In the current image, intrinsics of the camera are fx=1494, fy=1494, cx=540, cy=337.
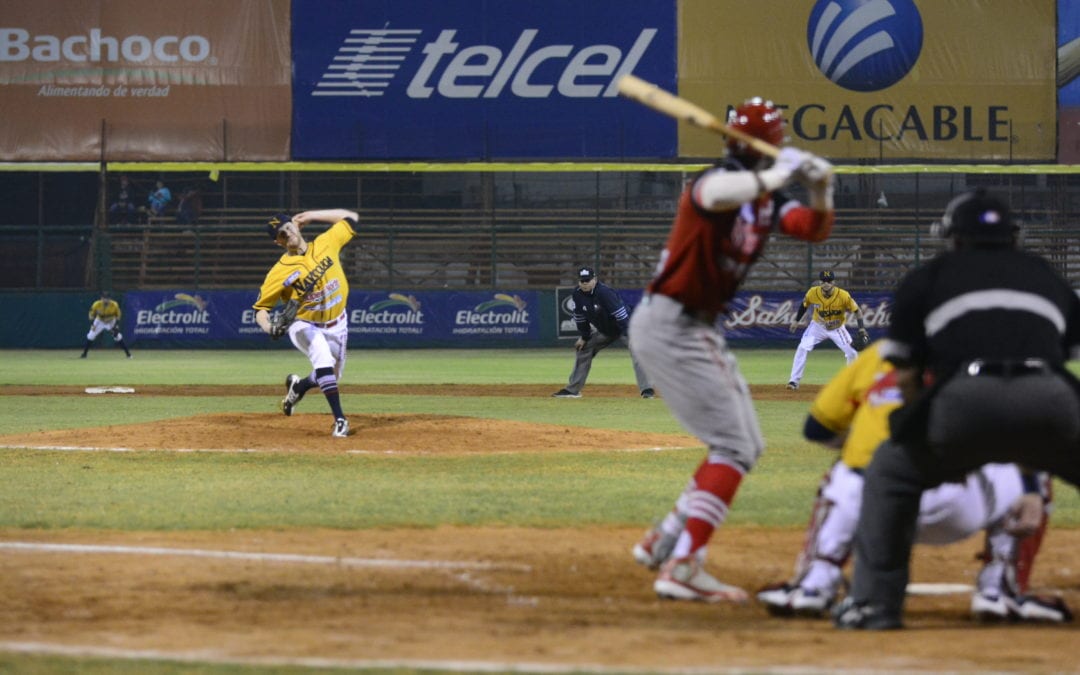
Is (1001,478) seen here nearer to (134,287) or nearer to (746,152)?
(746,152)

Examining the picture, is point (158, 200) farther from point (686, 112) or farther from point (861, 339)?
point (686, 112)

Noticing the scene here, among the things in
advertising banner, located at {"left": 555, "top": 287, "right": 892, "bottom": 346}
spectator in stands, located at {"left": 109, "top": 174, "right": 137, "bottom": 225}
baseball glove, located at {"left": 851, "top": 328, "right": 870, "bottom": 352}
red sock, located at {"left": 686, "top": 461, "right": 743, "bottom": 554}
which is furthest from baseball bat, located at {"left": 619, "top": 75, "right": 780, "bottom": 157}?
spectator in stands, located at {"left": 109, "top": 174, "right": 137, "bottom": 225}

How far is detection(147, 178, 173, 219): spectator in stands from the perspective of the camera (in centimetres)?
3781

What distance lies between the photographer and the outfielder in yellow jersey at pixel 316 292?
568 inches

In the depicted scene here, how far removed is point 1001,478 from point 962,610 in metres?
0.58

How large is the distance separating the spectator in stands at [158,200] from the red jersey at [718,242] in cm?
3286

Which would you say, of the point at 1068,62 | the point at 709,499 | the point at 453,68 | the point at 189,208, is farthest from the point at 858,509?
the point at 1068,62

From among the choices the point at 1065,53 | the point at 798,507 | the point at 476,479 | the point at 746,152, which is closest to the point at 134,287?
the point at 1065,53

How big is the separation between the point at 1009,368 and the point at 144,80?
35515 mm

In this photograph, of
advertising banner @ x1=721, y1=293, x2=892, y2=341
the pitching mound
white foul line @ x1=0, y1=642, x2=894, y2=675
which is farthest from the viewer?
advertising banner @ x1=721, y1=293, x2=892, y2=341

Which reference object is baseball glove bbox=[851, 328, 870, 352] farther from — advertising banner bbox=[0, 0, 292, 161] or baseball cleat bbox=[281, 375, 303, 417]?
advertising banner bbox=[0, 0, 292, 161]

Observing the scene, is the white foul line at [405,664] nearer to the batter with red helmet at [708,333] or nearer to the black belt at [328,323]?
the batter with red helmet at [708,333]

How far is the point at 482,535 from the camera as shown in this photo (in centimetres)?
852

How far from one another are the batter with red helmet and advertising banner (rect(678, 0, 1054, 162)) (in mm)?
31891
